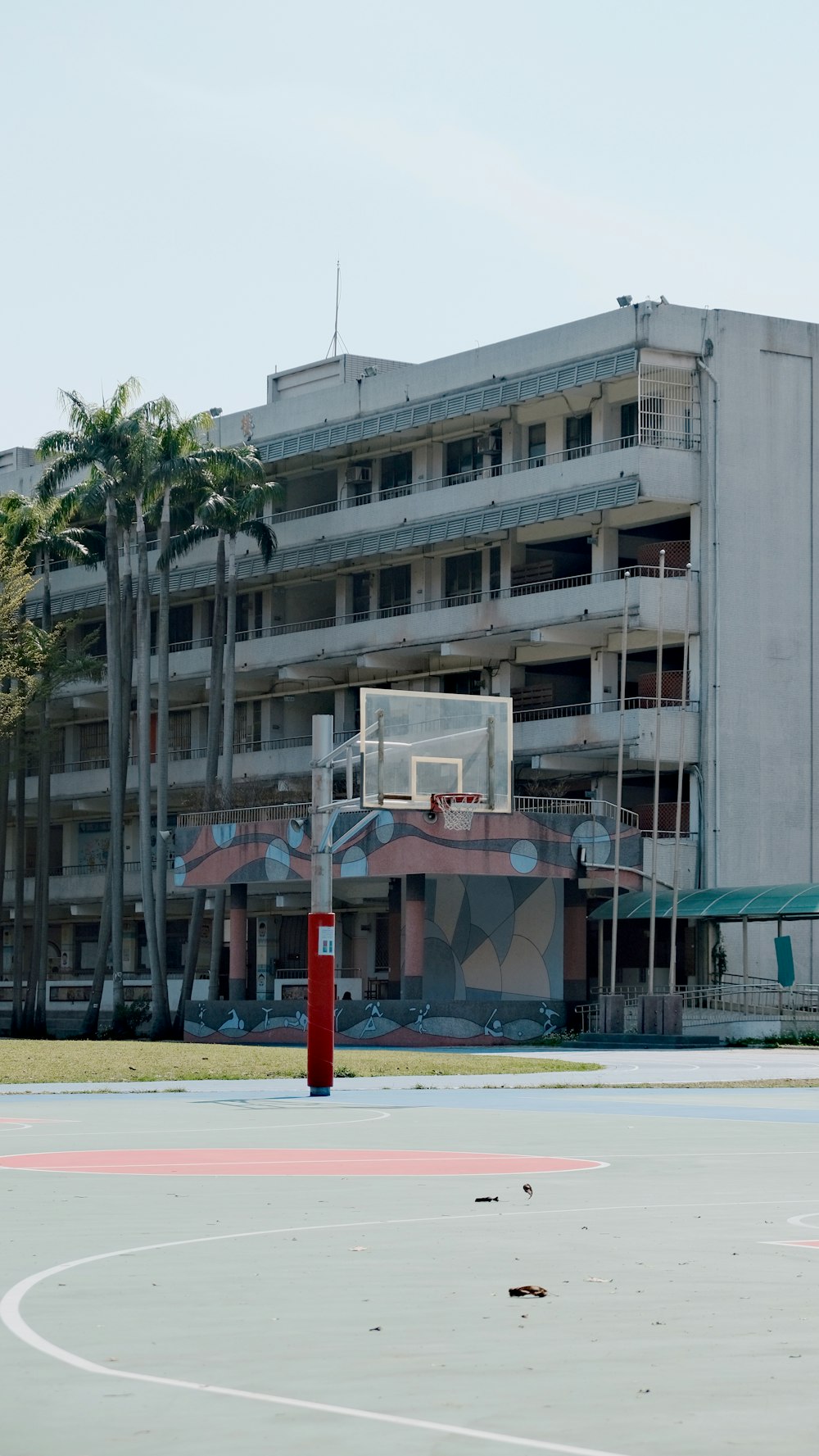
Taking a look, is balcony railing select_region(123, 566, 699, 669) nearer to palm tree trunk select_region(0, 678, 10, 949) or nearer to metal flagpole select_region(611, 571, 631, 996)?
metal flagpole select_region(611, 571, 631, 996)

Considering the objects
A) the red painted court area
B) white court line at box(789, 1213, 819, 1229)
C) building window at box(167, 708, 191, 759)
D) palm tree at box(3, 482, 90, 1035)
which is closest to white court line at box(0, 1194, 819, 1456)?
white court line at box(789, 1213, 819, 1229)

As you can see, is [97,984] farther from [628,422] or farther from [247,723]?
[628,422]

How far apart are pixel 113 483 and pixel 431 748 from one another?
4475cm

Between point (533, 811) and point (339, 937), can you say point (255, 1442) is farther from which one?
point (339, 937)

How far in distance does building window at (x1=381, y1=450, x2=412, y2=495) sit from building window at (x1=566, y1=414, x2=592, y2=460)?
791cm

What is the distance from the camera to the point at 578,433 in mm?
73188

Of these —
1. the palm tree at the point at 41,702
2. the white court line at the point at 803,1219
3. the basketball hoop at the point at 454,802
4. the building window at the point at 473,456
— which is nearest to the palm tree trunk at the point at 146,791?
the palm tree at the point at 41,702

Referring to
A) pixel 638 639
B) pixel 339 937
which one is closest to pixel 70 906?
pixel 339 937

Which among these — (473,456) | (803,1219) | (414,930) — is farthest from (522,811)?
(803,1219)

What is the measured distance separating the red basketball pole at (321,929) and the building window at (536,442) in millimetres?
43486

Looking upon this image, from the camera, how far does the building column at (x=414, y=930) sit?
62688 mm

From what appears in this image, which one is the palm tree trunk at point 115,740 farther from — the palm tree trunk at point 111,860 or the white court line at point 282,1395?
the white court line at point 282,1395

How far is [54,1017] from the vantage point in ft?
281

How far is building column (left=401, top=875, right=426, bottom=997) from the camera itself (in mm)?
62688
